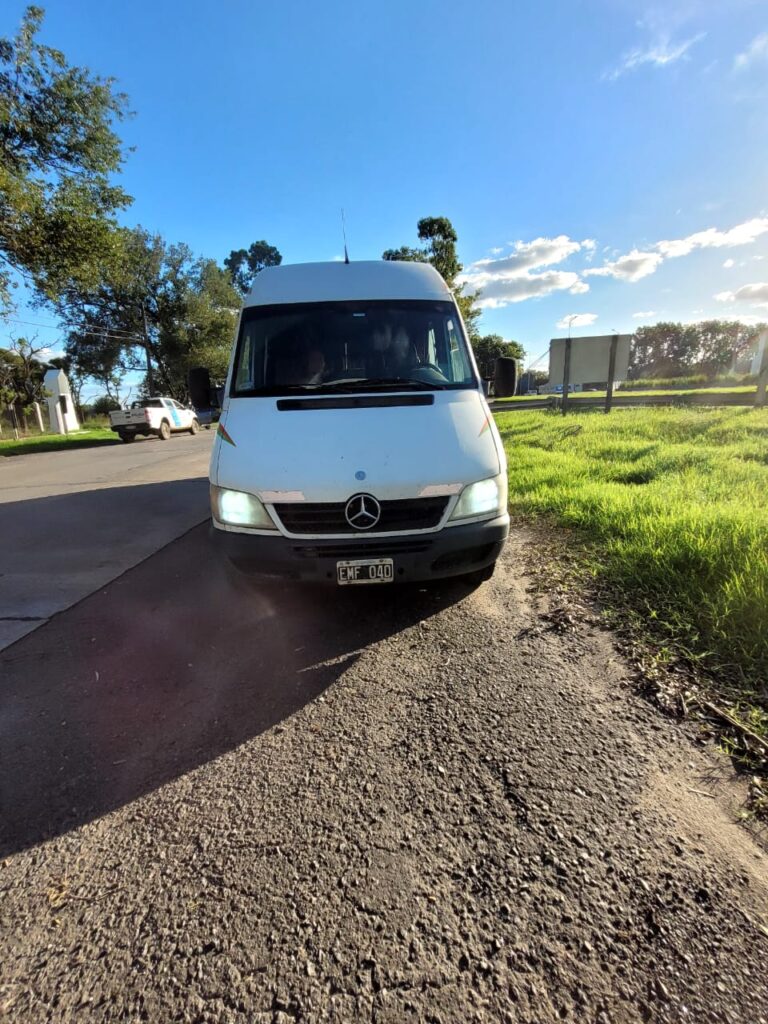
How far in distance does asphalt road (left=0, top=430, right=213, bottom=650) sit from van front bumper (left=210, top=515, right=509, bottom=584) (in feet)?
6.29

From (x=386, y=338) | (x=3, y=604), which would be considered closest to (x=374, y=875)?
(x=386, y=338)

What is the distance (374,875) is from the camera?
162 cm

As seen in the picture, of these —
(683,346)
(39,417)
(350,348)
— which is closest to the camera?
(350,348)

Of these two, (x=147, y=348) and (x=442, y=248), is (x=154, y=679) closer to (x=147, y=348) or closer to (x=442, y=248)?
(x=442, y=248)

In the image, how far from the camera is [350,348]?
3822mm

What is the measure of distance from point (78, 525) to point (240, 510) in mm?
4554

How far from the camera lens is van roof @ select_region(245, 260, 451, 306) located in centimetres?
405

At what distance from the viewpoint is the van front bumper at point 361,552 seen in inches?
113

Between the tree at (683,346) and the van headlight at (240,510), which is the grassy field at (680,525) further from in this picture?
the tree at (683,346)

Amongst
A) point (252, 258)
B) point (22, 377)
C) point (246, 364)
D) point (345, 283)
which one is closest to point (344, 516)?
point (246, 364)

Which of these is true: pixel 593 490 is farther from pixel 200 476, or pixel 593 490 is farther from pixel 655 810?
pixel 200 476

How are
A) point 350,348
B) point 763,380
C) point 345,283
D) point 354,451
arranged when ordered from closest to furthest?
point 354,451 < point 350,348 < point 345,283 < point 763,380

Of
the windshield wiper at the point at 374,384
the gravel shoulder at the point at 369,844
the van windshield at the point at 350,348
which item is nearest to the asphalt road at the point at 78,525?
the gravel shoulder at the point at 369,844

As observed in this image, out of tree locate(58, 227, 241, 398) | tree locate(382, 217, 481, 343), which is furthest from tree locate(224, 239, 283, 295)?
tree locate(382, 217, 481, 343)
